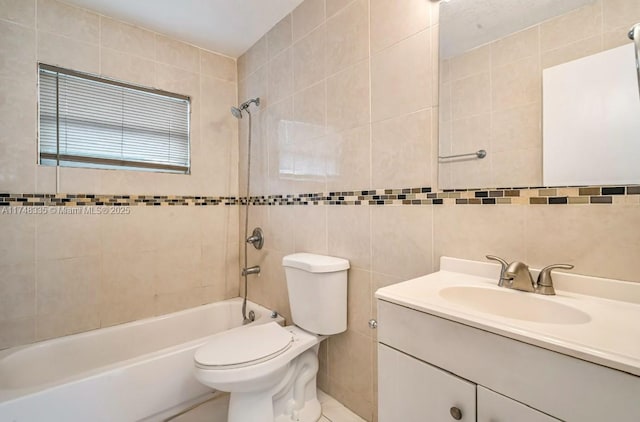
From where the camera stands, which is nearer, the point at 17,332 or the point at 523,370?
the point at 523,370

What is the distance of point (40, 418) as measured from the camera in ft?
3.80

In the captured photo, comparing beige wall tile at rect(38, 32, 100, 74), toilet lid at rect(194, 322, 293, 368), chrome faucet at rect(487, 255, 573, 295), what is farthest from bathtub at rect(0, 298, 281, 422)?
beige wall tile at rect(38, 32, 100, 74)

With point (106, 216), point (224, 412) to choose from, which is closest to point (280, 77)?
point (106, 216)

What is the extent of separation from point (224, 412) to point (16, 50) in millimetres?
2395

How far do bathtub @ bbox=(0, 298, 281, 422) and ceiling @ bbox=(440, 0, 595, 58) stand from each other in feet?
5.98

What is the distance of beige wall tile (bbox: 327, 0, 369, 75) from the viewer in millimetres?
1413

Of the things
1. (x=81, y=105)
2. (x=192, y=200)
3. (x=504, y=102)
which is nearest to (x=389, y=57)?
(x=504, y=102)

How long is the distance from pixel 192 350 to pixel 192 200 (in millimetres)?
1150

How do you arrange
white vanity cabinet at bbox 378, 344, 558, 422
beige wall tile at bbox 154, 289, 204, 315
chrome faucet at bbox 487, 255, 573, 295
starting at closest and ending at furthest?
white vanity cabinet at bbox 378, 344, 558, 422 < chrome faucet at bbox 487, 255, 573, 295 < beige wall tile at bbox 154, 289, 204, 315

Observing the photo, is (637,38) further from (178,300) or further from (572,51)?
(178,300)

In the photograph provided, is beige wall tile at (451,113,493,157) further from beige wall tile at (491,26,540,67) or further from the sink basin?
the sink basin

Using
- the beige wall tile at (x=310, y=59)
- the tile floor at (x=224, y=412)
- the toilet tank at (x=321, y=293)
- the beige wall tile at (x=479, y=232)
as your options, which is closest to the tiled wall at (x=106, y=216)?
the tile floor at (x=224, y=412)

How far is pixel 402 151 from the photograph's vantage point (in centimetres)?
127

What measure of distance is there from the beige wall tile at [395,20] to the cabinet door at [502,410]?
4.26 feet
